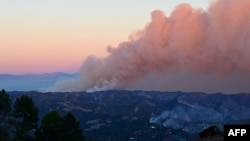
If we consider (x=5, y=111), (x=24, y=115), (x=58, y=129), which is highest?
(x=5, y=111)

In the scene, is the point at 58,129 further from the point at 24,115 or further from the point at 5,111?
the point at 5,111

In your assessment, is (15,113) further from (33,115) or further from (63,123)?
(63,123)

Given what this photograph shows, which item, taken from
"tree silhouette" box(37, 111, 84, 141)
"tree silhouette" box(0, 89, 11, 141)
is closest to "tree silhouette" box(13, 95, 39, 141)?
"tree silhouette" box(0, 89, 11, 141)

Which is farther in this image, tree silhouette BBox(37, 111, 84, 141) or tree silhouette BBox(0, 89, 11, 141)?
tree silhouette BBox(0, 89, 11, 141)

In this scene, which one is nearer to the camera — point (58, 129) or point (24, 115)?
point (58, 129)

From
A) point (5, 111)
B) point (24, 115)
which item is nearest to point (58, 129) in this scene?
point (24, 115)

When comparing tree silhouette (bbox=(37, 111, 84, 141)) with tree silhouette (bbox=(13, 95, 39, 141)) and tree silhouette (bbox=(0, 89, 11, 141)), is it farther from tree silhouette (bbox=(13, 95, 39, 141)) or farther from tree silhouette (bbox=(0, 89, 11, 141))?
tree silhouette (bbox=(0, 89, 11, 141))

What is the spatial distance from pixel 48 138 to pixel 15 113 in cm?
1403

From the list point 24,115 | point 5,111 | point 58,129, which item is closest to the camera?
point 58,129

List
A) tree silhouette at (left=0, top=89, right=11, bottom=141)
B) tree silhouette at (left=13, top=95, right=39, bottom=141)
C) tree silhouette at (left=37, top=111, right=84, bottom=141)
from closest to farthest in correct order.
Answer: tree silhouette at (left=37, top=111, right=84, bottom=141) < tree silhouette at (left=13, top=95, right=39, bottom=141) < tree silhouette at (left=0, top=89, right=11, bottom=141)

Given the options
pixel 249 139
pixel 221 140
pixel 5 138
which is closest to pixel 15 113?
pixel 5 138

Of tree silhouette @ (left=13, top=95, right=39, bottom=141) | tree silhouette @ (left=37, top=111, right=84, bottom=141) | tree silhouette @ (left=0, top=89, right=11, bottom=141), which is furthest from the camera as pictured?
tree silhouette @ (left=0, top=89, right=11, bottom=141)

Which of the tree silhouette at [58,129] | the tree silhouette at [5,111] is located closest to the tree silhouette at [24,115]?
the tree silhouette at [5,111]

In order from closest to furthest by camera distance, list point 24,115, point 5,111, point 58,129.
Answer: point 58,129 < point 24,115 < point 5,111
